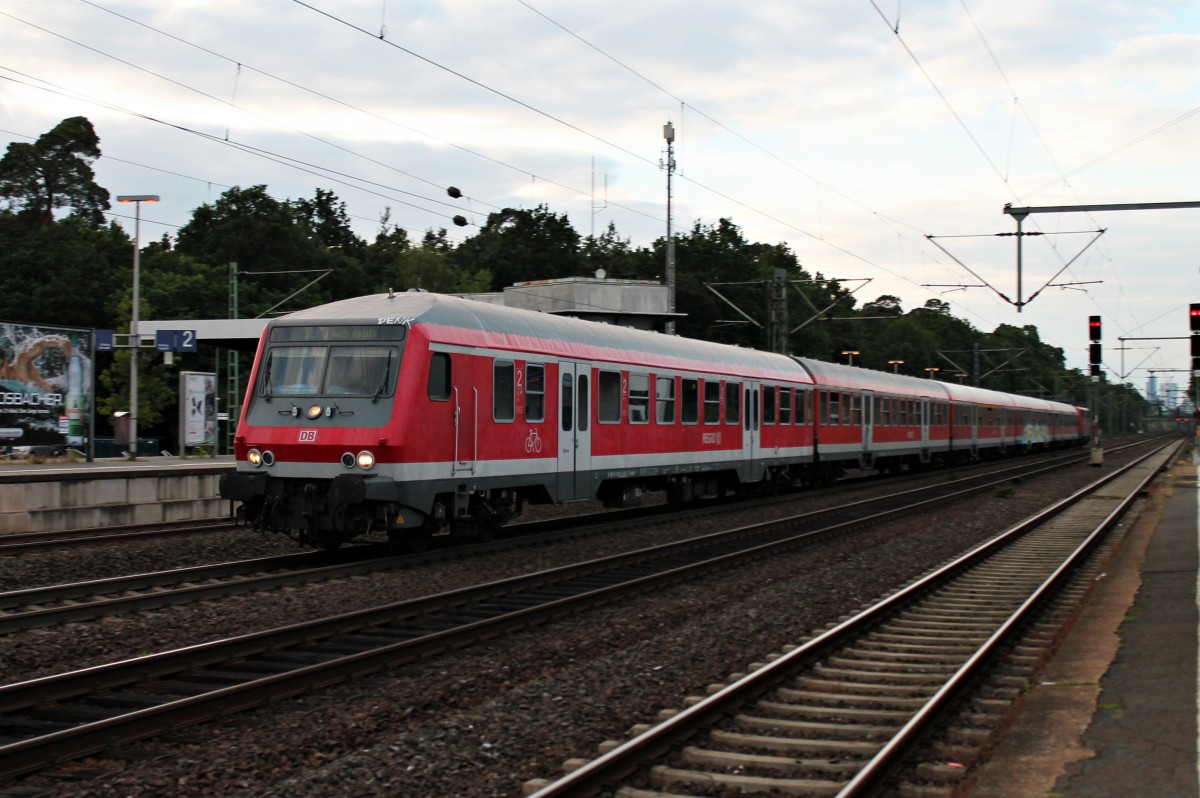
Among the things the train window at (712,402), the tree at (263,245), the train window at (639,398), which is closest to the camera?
the train window at (639,398)

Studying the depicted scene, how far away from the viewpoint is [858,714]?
7984mm

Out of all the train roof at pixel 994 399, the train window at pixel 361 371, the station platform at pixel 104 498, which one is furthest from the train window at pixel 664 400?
the train roof at pixel 994 399

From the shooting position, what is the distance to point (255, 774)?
21.3 feet

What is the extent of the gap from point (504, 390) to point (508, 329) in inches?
36.4

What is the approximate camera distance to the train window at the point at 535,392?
17156mm

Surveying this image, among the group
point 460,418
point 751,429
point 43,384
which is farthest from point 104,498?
point 751,429

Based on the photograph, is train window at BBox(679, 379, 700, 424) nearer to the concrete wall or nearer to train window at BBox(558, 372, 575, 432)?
train window at BBox(558, 372, 575, 432)

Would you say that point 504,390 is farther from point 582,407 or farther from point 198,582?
point 198,582

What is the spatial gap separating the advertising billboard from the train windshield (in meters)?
11.3

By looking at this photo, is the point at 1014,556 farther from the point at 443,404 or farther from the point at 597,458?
the point at 443,404

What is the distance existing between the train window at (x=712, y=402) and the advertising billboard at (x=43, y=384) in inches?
513

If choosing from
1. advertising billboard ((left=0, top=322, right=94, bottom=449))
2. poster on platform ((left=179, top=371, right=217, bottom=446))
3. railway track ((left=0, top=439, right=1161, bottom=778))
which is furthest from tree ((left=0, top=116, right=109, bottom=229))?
railway track ((left=0, top=439, right=1161, bottom=778))

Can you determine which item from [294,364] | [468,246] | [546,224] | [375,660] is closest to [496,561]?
[294,364]

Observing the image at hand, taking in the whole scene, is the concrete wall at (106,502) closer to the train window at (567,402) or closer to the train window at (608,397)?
the train window at (567,402)
